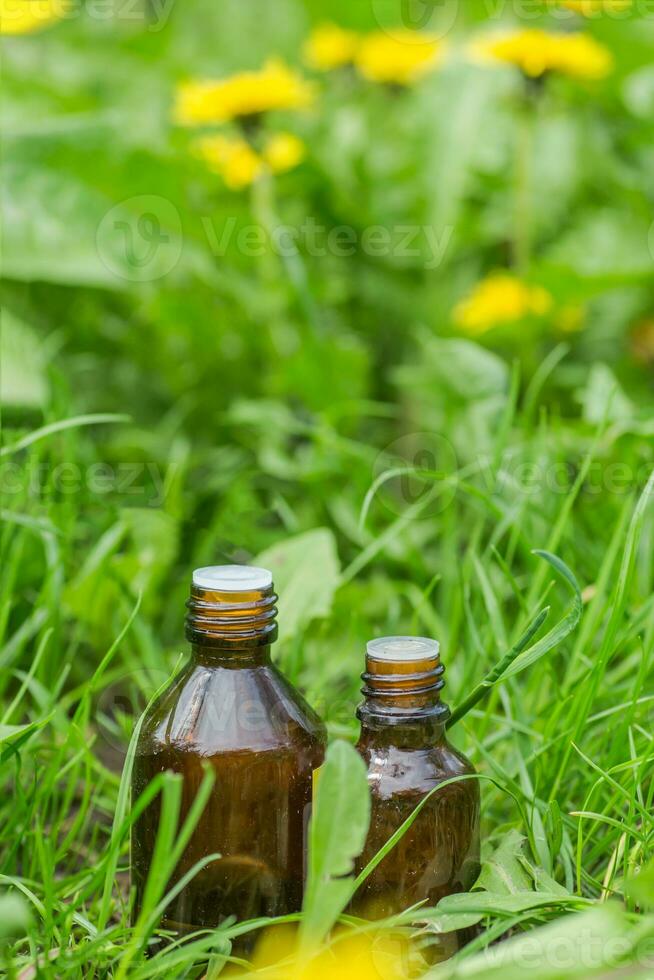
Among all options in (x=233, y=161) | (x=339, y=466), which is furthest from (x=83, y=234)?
(x=339, y=466)

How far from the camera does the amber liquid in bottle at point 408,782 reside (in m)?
1.04

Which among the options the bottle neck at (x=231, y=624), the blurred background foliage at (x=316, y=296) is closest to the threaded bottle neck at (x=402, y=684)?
the bottle neck at (x=231, y=624)

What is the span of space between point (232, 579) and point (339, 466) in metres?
0.99

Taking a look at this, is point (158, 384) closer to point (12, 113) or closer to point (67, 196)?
point (67, 196)

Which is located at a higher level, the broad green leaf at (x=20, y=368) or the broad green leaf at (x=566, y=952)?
the broad green leaf at (x=20, y=368)

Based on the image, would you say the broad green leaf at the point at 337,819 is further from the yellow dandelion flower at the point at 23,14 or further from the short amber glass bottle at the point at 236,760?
the yellow dandelion flower at the point at 23,14

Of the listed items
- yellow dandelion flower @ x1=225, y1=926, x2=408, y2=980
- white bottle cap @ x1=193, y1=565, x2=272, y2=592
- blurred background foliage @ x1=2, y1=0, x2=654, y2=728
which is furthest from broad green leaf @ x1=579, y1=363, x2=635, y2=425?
yellow dandelion flower @ x1=225, y1=926, x2=408, y2=980

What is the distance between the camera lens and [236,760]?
1056 millimetres

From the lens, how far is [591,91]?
2.98 m

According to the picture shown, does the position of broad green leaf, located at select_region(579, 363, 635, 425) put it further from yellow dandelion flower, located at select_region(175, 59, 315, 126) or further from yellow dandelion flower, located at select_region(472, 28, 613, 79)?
yellow dandelion flower, located at select_region(175, 59, 315, 126)

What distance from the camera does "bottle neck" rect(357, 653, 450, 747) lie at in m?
1.03

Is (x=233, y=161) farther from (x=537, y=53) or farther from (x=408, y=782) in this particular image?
(x=408, y=782)

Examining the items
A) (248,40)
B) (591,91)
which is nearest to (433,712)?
(591,91)

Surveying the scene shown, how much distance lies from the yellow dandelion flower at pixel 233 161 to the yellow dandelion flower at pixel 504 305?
0.54m
